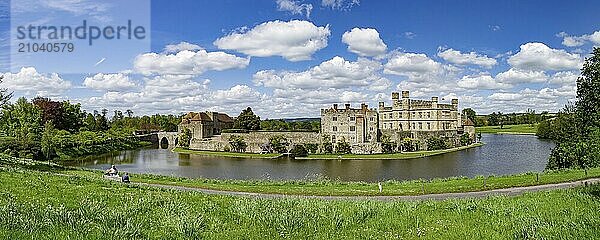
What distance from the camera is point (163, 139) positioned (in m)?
98.5

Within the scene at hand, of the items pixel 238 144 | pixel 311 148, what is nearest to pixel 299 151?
pixel 311 148

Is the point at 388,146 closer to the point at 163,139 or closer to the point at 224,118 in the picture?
the point at 163,139

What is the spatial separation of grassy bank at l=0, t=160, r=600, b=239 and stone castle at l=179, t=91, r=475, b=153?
198 ft

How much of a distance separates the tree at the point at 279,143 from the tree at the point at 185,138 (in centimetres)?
2072

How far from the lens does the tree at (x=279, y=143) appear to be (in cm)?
7519

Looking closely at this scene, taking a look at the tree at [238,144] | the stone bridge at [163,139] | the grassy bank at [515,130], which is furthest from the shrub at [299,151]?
the grassy bank at [515,130]

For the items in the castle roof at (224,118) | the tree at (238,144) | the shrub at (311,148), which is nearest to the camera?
the shrub at (311,148)

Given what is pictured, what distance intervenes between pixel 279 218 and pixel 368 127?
6580cm

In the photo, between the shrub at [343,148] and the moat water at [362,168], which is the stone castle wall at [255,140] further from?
the moat water at [362,168]

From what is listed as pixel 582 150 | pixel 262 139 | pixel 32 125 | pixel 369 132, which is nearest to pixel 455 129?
pixel 369 132

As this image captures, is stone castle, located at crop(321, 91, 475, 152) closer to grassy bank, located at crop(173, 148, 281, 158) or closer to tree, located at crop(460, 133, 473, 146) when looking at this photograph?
tree, located at crop(460, 133, 473, 146)

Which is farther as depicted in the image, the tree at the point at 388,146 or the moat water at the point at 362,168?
the tree at the point at 388,146

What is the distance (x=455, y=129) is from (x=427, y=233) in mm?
85443

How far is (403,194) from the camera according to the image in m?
21.6
